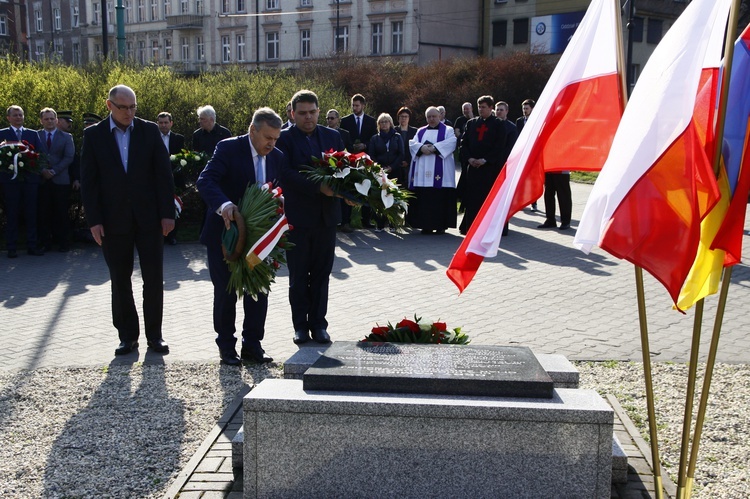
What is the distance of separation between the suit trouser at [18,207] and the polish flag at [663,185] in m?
11.3

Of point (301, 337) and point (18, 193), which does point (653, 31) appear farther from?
point (301, 337)

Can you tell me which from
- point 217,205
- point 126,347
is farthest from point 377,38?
point 217,205

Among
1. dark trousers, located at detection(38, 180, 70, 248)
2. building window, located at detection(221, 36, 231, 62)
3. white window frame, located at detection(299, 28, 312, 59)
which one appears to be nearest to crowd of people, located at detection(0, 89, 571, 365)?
dark trousers, located at detection(38, 180, 70, 248)

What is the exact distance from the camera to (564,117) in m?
4.42

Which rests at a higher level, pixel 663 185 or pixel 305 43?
pixel 305 43

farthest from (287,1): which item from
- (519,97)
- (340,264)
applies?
(340,264)

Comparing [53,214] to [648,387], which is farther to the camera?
[53,214]

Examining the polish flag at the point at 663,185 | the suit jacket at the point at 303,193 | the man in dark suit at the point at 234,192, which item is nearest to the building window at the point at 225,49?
the suit jacket at the point at 303,193

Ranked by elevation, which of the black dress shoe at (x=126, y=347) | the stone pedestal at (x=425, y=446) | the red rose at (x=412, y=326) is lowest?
the black dress shoe at (x=126, y=347)

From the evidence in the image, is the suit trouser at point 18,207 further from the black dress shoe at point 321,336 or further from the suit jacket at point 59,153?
the black dress shoe at point 321,336

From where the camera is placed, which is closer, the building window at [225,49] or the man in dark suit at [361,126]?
the man in dark suit at [361,126]

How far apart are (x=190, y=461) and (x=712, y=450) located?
10.7 ft

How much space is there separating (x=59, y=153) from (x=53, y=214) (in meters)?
1.06

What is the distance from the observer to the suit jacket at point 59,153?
13281mm
